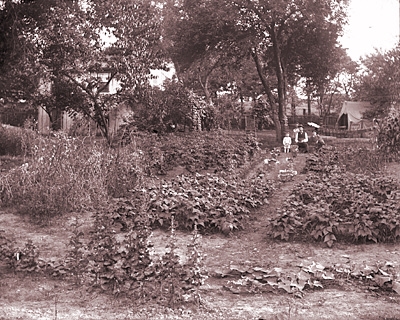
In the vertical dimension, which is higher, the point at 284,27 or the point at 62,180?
the point at 284,27

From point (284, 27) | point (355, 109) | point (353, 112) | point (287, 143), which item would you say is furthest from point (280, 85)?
point (355, 109)

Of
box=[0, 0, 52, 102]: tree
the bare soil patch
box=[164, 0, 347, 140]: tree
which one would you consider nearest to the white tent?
box=[164, 0, 347, 140]: tree

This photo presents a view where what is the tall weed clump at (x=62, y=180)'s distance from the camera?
8.42 m

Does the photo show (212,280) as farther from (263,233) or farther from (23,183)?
(23,183)

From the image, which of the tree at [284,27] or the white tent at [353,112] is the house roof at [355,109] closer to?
the white tent at [353,112]

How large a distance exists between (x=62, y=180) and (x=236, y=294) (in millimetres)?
4600

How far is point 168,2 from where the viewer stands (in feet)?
86.6

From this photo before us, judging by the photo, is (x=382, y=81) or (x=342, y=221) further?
(x=382, y=81)

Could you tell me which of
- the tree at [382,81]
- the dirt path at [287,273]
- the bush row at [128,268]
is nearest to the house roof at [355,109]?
the tree at [382,81]

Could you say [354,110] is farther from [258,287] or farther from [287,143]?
[258,287]

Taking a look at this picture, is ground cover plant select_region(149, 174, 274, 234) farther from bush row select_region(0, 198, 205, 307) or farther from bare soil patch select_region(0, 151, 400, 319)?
bush row select_region(0, 198, 205, 307)

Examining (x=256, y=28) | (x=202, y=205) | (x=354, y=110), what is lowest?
(x=202, y=205)

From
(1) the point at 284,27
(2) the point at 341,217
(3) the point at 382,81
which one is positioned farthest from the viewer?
(3) the point at 382,81

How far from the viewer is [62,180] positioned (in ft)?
28.2
